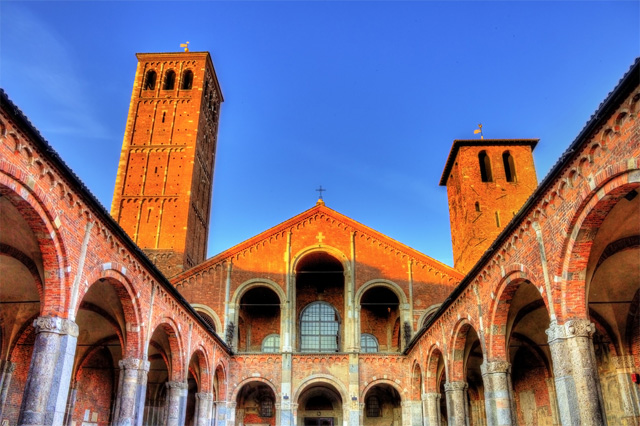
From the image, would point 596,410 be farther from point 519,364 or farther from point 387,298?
point 387,298

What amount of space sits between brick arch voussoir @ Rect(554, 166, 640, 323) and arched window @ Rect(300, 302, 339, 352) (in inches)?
736

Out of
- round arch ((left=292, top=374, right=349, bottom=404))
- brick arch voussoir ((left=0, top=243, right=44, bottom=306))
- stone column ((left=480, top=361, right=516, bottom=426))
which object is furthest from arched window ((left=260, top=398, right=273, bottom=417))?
brick arch voussoir ((left=0, top=243, right=44, bottom=306))

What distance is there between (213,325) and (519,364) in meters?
13.8

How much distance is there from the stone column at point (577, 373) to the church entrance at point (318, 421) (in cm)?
1910

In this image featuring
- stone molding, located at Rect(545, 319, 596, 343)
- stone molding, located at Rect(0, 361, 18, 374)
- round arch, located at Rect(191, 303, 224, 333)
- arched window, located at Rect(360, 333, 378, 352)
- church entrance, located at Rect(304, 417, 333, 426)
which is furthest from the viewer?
arched window, located at Rect(360, 333, 378, 352)

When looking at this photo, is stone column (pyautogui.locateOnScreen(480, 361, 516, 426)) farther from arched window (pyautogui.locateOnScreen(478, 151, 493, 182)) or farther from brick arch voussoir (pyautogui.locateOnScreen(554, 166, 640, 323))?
arched window (pyautogui.locateOnScreen(478, 151, 493, 182))

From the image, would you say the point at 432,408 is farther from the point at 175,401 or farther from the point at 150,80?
the point at 150,80

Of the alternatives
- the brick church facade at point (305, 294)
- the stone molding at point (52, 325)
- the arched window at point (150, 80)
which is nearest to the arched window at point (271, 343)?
the brick church facade at point (305, 294)

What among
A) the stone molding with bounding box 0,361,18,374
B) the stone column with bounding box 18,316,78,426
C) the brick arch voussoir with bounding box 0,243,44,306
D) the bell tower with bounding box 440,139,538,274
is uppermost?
the bell tower with bounding box 440,139,538,274

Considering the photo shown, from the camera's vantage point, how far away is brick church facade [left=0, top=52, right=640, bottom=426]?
965 cm

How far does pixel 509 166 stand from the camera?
3281cm

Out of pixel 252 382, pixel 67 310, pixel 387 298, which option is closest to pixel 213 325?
pixel 252 382

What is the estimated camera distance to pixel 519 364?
22.3 metres

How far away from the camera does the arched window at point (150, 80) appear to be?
3628cm
